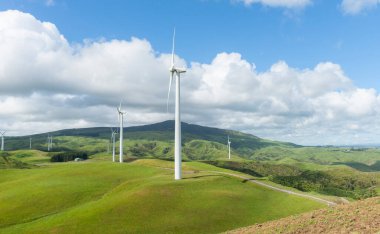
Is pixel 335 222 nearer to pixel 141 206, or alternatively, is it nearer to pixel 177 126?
pixel 141 206

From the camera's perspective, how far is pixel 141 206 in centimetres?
7100

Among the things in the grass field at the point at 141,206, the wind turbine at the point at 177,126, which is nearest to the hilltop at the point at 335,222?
the grass field at the point at 141,206

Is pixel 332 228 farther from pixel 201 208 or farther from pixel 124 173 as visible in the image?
pixel 124 173

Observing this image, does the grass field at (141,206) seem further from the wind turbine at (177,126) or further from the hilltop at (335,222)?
the hilltop at (335,222)

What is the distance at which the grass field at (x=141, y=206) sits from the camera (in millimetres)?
63094

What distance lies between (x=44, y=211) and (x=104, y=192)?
60.5 feet

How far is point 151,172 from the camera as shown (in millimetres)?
123625

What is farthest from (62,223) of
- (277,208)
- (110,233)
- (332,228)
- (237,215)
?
(332,228)

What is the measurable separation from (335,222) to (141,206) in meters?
43.9

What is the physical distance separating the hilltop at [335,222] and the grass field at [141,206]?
23925 mm

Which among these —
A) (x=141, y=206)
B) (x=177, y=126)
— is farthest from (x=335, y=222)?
(x=177, y=126)

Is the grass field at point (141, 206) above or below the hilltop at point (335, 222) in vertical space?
below

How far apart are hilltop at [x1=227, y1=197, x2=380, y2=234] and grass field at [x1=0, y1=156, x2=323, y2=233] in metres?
23.9

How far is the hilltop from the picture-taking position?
31375 millimetres
